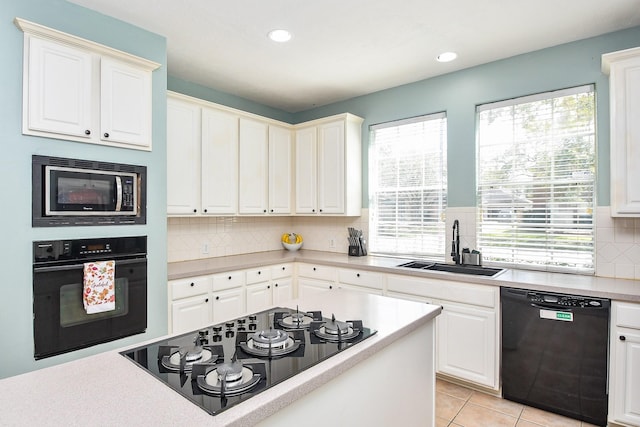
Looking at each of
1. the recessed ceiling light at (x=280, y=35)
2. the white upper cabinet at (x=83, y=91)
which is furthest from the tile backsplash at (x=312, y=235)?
the recessed ceiling light at (x=280, y=35)

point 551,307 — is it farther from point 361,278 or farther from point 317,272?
point 317,272

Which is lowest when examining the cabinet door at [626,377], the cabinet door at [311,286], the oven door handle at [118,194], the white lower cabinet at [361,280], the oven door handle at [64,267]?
the cabinet door at [626,377]

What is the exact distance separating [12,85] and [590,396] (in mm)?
4062

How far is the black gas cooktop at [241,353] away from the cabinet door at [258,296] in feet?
6.11

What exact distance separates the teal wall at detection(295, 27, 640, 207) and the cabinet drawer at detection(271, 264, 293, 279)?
1184 millimetres

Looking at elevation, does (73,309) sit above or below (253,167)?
below

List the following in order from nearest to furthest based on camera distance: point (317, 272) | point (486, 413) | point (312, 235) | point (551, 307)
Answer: point (551, 307)
point (486, 413)
point (317, 272)
point (312, 235)

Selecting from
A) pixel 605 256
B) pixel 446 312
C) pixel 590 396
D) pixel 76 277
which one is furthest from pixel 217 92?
pixel 590 396

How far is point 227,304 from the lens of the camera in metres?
3.27

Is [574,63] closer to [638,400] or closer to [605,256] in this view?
[605,256]

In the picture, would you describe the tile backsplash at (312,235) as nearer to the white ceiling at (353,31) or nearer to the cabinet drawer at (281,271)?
the cabinet drawer at (281,271)

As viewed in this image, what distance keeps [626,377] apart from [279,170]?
3450mm

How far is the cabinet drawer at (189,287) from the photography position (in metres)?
2.90

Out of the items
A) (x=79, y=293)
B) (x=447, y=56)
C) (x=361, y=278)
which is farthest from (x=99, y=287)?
(x=447, y=56)
